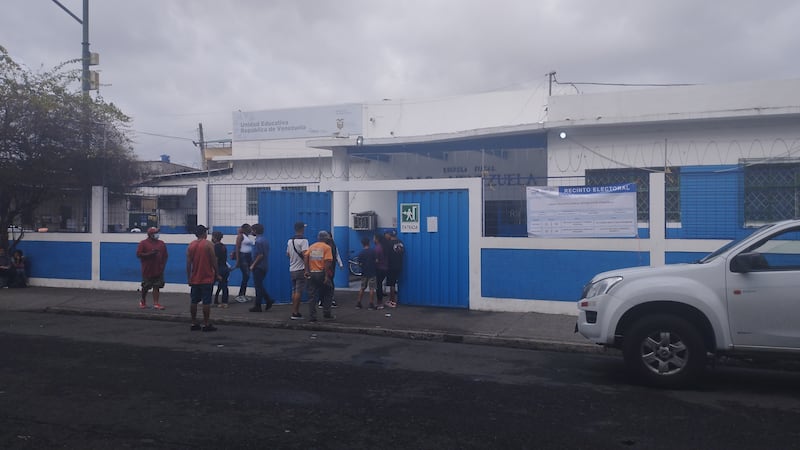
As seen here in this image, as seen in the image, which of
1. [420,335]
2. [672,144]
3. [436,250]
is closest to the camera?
[420,335]

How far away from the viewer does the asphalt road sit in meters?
5.61

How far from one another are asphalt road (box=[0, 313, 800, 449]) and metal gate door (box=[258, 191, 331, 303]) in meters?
4.05

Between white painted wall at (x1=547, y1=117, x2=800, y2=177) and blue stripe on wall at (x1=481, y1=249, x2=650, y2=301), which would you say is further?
white painted wall at (x1=547, y1=117, x2=800, y2=177)

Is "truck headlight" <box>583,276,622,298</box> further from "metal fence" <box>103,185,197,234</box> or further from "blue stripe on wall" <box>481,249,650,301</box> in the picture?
"metal fence" <box>103,185,197,234</box>

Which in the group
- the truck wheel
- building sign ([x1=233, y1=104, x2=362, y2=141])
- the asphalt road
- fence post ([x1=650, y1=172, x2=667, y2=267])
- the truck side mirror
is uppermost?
building sign ([x1=233, y1=104, x2=362, y2=141])

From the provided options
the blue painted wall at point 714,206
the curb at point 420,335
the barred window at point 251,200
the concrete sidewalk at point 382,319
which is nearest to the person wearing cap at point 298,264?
the concrete sidewalk at point 382,319

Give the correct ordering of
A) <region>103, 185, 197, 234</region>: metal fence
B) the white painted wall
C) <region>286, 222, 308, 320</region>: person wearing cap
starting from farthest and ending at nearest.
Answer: <region>103, 185, 197, 234</region>: metal fence → the white painted wall → <region>286, 222, 308, 320</region>: person wearing cap

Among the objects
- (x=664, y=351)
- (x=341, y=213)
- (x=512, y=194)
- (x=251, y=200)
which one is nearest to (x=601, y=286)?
(x=664, y=351)

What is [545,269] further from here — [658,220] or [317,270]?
[317,270]

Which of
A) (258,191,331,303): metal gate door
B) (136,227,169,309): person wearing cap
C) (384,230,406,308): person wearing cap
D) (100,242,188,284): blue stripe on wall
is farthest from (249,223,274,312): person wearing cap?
(100,242,188,284): blue stripe on wall

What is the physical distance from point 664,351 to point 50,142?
14.9m

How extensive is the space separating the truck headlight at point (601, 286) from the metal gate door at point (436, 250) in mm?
5146

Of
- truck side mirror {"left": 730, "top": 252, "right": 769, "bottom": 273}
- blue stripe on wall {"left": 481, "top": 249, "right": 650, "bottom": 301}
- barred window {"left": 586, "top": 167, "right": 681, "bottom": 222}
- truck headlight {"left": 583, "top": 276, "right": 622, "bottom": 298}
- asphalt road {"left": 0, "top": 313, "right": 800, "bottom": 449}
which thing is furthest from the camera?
barred window {"left": 586, "top": 167, "right": 681, "bottom": 222}

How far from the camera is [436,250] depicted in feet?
45.0
